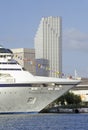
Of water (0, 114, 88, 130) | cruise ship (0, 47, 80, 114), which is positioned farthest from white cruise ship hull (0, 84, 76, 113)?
water (0, 114, 88, 130)

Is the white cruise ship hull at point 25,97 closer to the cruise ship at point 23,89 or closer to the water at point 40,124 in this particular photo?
the cruise ship at point 23,89

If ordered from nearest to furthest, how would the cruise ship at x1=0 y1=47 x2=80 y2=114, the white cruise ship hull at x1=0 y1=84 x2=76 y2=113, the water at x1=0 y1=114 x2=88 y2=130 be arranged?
1. the water at x1=0 y1=114 x2=88 y2=130
2. the white cruise ship hull at x1=0 y1=84 x2=76 y2=113
3. the cruise ship at x1=0 y1=47 x2=80 y2=114

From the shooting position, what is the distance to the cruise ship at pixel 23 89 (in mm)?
91125

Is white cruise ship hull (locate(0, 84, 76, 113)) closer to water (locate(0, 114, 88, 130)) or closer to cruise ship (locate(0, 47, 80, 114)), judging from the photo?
cruise ship (locate(0, 47, 80, 114))

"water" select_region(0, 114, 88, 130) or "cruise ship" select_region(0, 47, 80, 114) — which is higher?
"cruise ship" select_region(0, 47, 80, 114)

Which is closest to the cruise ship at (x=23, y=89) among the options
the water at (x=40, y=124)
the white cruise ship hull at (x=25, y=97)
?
the white cruise ship hull at (x=25, y=97)

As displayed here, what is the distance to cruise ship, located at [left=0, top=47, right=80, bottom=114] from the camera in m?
91.1

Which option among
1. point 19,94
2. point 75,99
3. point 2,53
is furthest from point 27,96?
point 75,99

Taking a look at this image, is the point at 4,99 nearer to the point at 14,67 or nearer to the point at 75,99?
the point at 14,67

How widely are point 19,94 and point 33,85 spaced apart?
3.46 meters

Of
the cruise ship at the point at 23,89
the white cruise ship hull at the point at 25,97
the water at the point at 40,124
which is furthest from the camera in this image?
the cruise ship at the point at 23,89

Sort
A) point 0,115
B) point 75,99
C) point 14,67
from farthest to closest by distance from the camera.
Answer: point 75,99
point 14,67
point 0,115

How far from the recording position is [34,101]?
93.8m

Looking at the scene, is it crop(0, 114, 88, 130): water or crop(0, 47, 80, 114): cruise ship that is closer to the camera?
crop(0, 114, 88, 130): water
